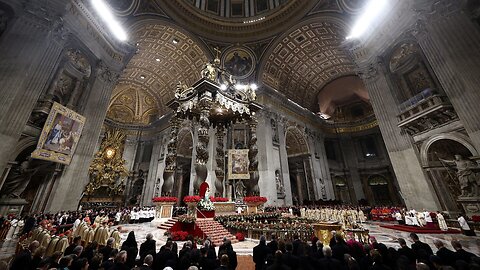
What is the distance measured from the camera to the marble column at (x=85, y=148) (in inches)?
360

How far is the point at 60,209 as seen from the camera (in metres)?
8.99

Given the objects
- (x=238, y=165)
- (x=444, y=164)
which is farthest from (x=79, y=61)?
(x=444, y=164)

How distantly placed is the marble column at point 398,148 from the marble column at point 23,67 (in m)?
17.7

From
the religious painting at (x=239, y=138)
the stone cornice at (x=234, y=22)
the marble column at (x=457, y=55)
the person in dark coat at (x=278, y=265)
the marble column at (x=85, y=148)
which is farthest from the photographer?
the religious painting at (x=239, y=138)

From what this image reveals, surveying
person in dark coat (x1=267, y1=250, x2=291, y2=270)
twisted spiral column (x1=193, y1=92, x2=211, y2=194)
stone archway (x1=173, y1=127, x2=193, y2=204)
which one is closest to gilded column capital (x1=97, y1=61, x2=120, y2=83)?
twisted spiral column (x1=193, y1=92, x2=211, y2=194)

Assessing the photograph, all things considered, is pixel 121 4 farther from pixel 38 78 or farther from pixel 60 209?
pixel 60 209

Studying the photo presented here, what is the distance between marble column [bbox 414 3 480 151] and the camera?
7.32 metres

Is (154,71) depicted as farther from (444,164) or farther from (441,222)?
(441,222)

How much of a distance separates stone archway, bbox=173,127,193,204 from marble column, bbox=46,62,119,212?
8.80m

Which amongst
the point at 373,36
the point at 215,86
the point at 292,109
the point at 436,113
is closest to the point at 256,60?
the point at 292,109

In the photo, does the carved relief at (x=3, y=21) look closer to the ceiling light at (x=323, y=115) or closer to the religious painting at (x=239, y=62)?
the religious painting at (x=239, y=62)

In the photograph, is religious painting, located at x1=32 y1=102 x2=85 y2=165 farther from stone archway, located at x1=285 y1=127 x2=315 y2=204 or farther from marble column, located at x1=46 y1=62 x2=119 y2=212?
stone archway, located at x1=285 y1=127 x2=315 y2=204

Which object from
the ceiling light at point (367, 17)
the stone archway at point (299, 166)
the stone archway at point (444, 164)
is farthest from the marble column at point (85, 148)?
the stone archway at point (444, 164)

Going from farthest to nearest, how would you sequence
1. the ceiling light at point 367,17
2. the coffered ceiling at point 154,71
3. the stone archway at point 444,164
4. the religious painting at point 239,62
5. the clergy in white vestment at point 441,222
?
the religious painting at point 239,62 → the coffered ceiling at point 154,71 → the ceiling light at point 367,17 → the stone archway at point 444,164 → the clergy in white vestment at point 441,222
